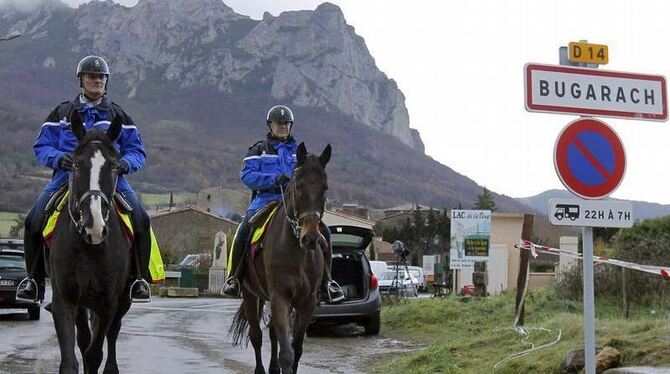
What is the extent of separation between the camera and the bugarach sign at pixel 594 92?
6754 millimetres

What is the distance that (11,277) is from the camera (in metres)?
21.2

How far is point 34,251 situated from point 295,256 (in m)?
2.58

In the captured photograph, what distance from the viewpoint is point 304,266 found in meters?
9.03

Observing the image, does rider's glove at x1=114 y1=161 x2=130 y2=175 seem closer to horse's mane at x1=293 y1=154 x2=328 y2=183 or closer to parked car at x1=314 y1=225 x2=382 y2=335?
horse's mane at x1=293 y1=154 x2=328 y2=183

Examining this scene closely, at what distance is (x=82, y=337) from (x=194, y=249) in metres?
83.9

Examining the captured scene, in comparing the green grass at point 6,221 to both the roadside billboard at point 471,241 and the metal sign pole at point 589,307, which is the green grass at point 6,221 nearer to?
the roadside billboard at point 471,241

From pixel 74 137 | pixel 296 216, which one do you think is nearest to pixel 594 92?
pixel 296 216

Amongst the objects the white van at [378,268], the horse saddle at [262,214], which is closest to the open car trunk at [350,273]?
the horse saddle at [262,214]

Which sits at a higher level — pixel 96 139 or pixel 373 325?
pixel 96 139

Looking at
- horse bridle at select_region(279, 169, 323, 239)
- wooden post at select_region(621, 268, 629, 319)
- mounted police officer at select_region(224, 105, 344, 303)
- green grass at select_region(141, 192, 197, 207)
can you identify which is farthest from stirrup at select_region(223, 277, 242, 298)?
green grass at select_region(141, 192, 197, 207)

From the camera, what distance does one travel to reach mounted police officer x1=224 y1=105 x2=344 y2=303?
33.5ft

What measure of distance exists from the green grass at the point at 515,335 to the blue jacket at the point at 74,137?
4659 mm

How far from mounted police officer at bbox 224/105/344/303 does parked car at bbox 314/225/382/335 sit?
22.0 feet

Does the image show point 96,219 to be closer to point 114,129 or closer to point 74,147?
point 114,129
